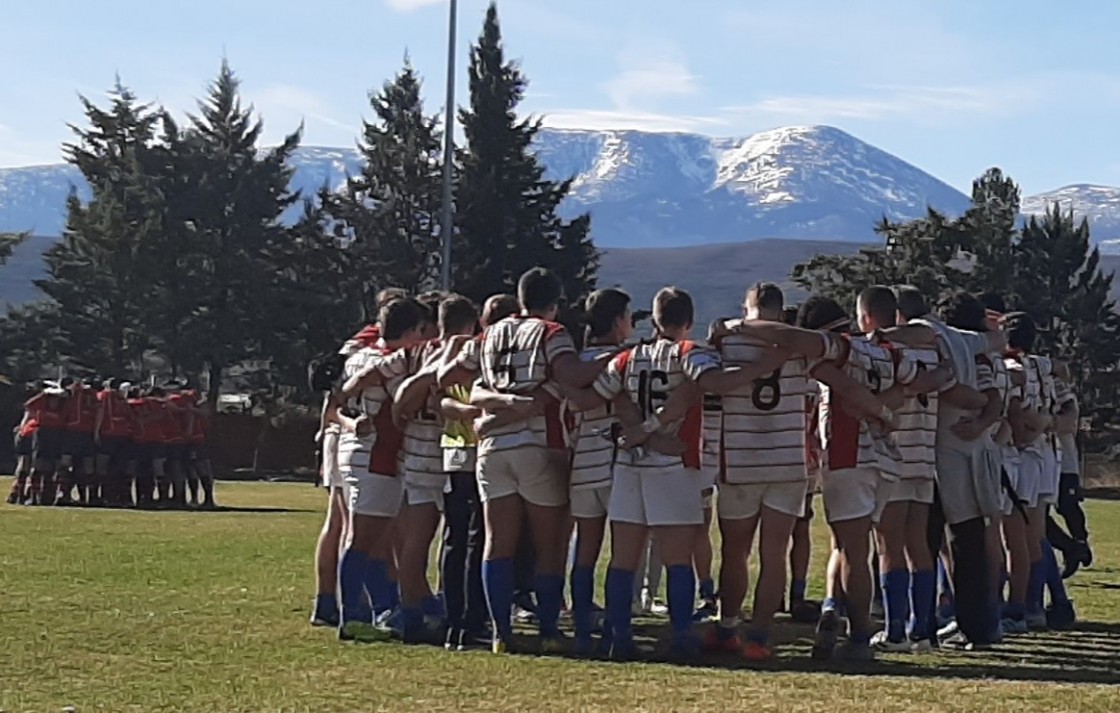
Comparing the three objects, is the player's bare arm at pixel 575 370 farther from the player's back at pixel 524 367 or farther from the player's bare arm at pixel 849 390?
the player's bare arm at pixel 849 390

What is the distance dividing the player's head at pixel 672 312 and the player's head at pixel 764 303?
12.2 inches

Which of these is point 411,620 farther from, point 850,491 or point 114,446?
point 114,446

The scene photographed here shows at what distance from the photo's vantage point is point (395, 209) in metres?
59.5

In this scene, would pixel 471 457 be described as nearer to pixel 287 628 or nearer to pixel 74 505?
pixel 287 628

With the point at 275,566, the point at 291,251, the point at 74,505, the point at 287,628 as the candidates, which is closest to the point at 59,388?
the point at 74,505

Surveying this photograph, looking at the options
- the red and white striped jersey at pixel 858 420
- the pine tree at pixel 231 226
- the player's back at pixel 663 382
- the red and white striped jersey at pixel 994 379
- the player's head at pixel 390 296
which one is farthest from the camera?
the pine tree at pixel 231 226

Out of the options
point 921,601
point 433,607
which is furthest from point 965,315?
point 433,607

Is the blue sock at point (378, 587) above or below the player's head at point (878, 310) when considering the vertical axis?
below

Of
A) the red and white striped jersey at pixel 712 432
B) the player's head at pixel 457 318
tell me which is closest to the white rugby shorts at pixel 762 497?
the red and white striped jersey at pixel 712 432

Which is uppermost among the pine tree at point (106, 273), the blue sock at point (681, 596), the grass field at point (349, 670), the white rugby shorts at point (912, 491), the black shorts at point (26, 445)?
the pine tree at point (106, 273)

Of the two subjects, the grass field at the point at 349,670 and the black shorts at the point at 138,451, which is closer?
the grass field at the point at 349,670

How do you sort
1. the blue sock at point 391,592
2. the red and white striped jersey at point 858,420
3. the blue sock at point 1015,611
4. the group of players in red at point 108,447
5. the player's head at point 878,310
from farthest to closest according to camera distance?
the group of players in red at point 108,447 < the blue sock at point 1015,611 < the blue sock at point 391,592 < the player's head at point 878,310 < the red and white striped jersey at point 858,420

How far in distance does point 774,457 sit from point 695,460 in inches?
15.6

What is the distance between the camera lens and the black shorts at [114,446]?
25.3 meters
